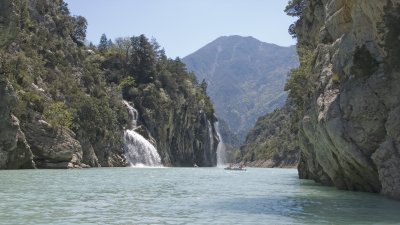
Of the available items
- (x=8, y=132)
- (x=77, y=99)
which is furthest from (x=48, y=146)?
(x=77, y=99)

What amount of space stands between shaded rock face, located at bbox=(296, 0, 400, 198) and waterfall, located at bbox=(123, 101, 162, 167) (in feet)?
181

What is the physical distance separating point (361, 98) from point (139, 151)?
65.3 metres

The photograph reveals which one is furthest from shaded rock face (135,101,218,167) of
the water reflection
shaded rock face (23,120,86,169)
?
the water reflection

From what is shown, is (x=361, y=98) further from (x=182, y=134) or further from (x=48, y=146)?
(x=182, y=134)

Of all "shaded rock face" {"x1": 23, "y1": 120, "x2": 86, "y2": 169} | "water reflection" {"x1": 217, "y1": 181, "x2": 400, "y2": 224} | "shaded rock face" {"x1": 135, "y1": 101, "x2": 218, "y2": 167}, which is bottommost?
"water reflection" {"x1": 217, "y1": 181, "x2": 400, "y2": 224}

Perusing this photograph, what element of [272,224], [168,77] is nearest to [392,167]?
[272,224]

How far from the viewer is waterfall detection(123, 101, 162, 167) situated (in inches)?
3334

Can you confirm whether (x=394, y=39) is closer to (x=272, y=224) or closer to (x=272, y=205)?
(x=272, y=205)

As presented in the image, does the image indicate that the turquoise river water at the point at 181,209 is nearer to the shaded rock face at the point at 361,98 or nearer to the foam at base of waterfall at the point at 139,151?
the shaded rock face at the point at 361,98

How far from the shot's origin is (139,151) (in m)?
87.6

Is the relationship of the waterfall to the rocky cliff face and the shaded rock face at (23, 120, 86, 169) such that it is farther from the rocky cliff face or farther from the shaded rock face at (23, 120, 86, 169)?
the shaded rock face at (23, 120, 86, 169)

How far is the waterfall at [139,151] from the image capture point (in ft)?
278

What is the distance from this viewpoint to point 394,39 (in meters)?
22.9

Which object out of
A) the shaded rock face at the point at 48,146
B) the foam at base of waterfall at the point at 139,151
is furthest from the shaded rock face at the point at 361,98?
the foam at base of waterfall at the point at 139,151
